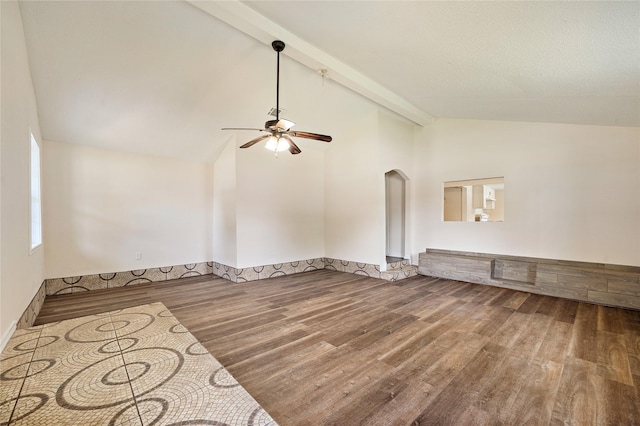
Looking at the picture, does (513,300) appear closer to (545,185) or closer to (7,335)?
(545,185)

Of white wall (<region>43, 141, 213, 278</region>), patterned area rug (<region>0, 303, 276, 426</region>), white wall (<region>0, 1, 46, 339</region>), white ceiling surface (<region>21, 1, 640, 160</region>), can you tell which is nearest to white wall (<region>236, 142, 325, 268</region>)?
white ceiling surface (<region>21, 1, 640, 160</region>)

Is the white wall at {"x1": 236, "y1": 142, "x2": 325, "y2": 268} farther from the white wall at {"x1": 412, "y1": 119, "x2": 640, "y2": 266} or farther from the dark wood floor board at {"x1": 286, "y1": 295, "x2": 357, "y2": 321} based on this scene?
the white wall at {"x1": 412, "y1": 119, "x2": 640, "y2": 266}

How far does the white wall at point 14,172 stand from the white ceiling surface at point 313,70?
460mm

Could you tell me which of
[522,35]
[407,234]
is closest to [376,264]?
[407,234]

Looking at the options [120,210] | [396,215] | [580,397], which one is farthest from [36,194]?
[396,215]

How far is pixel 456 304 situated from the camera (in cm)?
415

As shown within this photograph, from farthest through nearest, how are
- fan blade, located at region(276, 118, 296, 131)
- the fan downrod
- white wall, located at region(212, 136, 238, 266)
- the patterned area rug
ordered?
white wall, located at region(212, 136, 238, 266) → the fan downrod → fan blade, located at region(276, 118, 296, 131) → the patterned area rug

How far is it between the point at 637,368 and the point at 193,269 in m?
6.70

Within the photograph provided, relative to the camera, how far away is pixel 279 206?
6203 mm

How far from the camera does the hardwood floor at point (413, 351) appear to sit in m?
1.88

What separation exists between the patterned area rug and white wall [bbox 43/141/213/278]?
2541 millimetres

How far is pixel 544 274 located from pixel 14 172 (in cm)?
722

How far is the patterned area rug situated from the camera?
1557 mm

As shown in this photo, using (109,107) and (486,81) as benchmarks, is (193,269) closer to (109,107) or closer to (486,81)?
(109,107)
